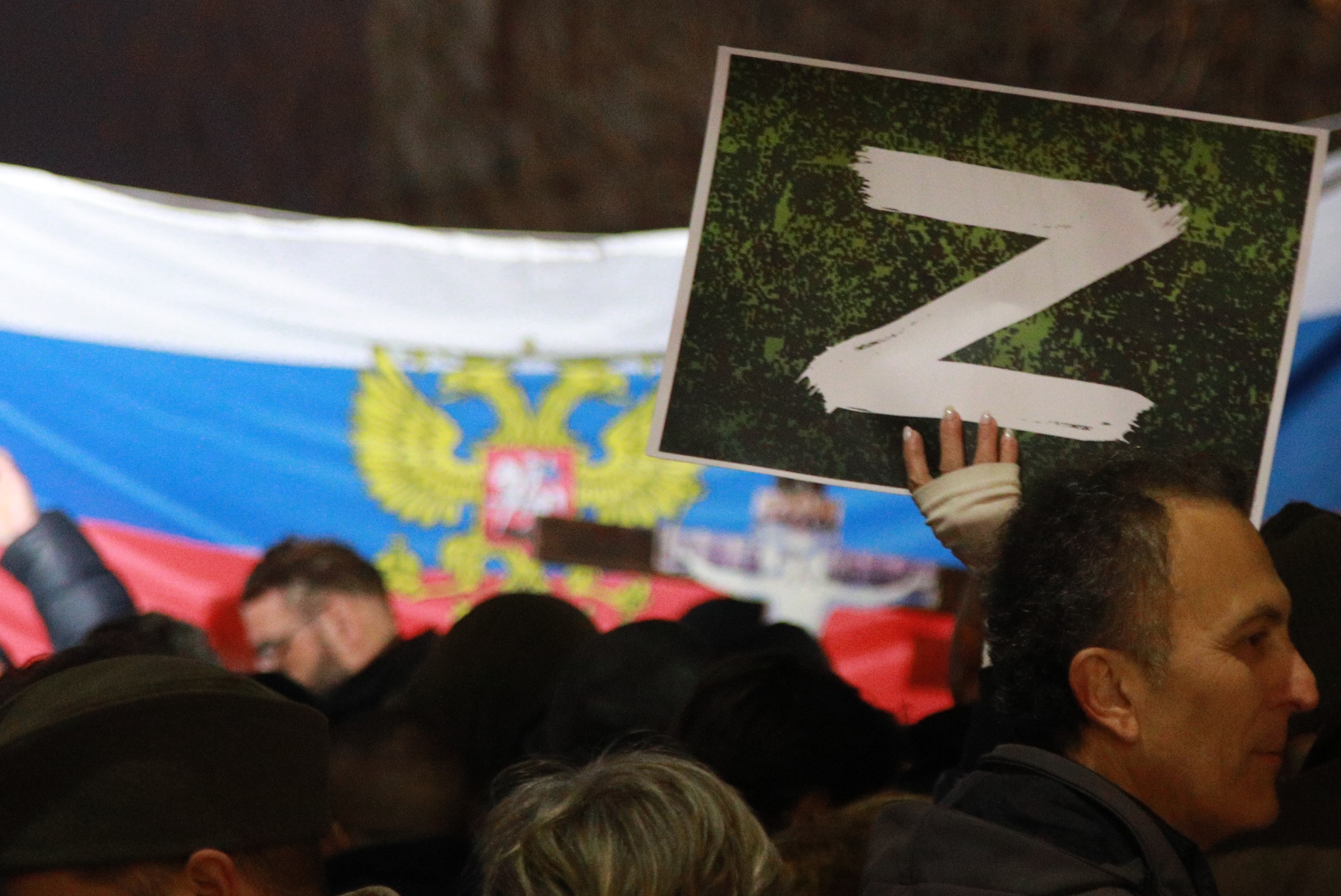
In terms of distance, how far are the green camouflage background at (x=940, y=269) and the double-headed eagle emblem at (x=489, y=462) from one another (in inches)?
83.1

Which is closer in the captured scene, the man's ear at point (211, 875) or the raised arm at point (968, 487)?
the man's ear at point (211, 875)

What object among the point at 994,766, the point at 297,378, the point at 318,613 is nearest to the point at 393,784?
the point at 994,766

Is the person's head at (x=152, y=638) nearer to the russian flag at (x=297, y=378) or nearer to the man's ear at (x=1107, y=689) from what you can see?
the man's ear at (x=1107, y=689)

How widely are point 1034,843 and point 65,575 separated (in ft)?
9.35

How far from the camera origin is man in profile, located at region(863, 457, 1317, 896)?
114 centimetres

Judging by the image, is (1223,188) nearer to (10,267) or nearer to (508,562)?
(508,562)

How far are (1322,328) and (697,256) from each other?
164cm

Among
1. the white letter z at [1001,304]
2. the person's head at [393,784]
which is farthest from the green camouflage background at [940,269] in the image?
the person's head at [393,784]

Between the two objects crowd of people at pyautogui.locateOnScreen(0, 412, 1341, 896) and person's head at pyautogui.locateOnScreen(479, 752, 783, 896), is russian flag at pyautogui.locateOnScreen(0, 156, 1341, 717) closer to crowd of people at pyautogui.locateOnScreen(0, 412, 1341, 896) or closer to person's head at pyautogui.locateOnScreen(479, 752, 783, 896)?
crowd of people at pyautogui.locateOnScreen(0, 412, 1341, 896)

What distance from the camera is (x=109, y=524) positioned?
11.6 feet

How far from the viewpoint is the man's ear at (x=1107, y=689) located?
3.96 ft

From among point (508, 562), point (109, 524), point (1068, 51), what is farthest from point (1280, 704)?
point (1068, 51)

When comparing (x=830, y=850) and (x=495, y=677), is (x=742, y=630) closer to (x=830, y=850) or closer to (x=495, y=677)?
(x=495, y=677)

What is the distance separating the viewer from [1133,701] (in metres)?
1.21
